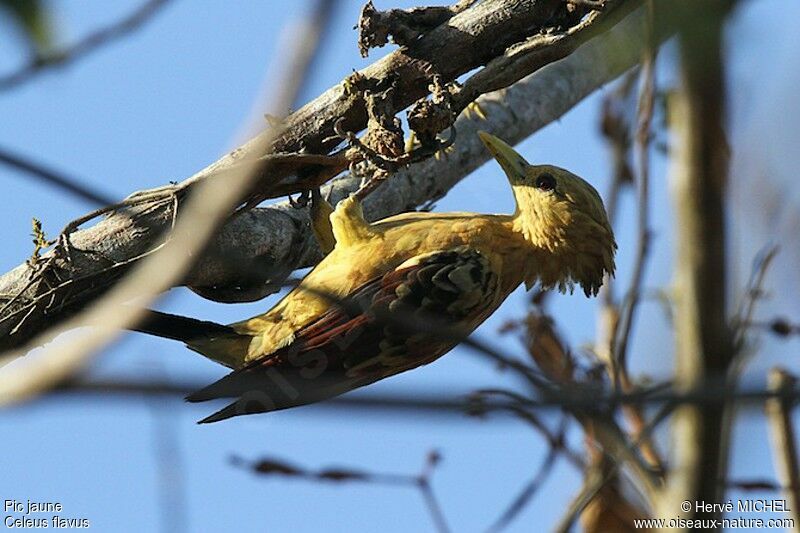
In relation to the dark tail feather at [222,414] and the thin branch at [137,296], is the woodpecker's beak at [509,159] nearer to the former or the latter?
the dark tail feather at [222,414]

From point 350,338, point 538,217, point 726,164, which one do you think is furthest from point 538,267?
point 726,164

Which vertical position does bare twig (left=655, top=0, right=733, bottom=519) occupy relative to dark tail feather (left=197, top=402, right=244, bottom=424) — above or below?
below

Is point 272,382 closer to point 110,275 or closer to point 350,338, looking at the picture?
point 350,338

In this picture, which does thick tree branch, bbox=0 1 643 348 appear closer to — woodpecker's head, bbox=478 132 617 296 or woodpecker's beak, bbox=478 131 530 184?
woodpecker's beak, bbox=478 131 530 184

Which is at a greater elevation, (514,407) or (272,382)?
(272,382)

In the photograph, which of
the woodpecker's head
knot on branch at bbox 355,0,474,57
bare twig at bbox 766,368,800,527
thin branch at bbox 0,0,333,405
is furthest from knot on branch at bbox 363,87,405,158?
thin branch at bbox 0,0,333,405

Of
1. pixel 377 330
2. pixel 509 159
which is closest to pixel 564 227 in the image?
pixel 509 159

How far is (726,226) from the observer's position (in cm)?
222

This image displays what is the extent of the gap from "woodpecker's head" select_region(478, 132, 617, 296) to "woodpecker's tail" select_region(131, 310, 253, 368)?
1628mm

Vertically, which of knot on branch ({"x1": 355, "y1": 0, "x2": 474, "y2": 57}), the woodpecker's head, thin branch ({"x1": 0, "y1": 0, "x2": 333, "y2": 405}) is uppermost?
knot on branch ({"x1": 355, "y1": 0, "x2": 474, "y2": 57})

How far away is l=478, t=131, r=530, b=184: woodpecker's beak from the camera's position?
5818 mm

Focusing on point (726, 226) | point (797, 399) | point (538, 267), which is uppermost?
point (538, 267)

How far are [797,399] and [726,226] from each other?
487mm

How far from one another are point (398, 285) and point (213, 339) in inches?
39.4
